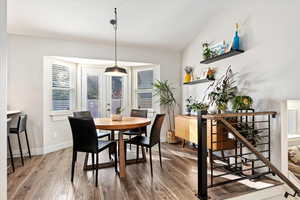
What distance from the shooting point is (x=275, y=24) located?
7.63ft

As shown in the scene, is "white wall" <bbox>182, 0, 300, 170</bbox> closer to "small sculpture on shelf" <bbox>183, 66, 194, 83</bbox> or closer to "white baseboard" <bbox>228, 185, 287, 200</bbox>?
"white baseboard" <bbox>228, 185, 287, 200</bbox>

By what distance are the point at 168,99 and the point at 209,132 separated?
1.62m

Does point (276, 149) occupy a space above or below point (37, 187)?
above

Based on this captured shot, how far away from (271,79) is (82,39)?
363cm

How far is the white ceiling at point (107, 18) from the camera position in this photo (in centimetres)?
280

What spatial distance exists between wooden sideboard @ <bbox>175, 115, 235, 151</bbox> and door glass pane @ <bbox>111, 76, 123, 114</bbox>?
185cm

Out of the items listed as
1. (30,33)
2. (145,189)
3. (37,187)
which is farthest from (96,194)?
(30,33)

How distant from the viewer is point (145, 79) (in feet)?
15.6

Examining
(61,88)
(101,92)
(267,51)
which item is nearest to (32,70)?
(61,88)

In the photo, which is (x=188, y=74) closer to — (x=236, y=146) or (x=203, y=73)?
(x=203, y=73)

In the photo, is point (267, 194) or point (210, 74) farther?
point (210, 74)

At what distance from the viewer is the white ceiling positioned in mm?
2805

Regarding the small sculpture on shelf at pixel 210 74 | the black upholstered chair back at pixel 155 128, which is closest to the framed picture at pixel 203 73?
the small sculpture on shelf at pixel 210 74

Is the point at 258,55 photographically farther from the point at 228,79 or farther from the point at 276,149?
the point at 276,149
